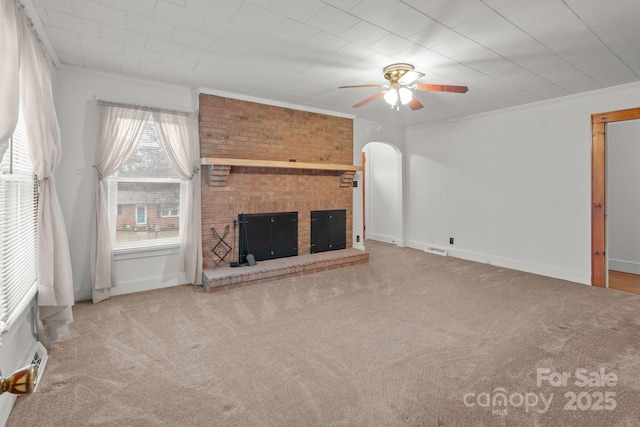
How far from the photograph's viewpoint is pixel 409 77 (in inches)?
136

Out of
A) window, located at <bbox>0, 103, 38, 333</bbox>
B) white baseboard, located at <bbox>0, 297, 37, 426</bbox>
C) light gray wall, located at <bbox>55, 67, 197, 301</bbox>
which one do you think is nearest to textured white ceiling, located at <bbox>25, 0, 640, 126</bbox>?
light gray wall, located at <bbox>55, 67, 197, 301</bbox>

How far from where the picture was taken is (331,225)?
218 inches

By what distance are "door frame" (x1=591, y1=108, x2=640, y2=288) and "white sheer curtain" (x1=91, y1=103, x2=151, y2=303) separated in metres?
5.92

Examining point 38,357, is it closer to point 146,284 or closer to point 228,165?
point 146,284

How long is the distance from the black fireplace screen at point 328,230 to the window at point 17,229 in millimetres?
3537

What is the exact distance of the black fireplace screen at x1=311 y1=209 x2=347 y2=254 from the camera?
5.34 meters

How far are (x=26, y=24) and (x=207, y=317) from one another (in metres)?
2.73

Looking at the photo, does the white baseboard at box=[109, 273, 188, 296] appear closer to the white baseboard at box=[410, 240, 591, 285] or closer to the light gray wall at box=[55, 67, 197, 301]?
the light gray wall at box=[55, 67, 197, 301]

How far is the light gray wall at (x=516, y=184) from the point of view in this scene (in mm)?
4309

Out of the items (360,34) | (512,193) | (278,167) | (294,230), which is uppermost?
(360,34)

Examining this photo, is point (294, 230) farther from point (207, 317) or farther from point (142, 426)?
point (142, 426)

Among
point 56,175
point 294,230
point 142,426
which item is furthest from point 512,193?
point 56,175

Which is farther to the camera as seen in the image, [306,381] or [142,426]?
[306,381]

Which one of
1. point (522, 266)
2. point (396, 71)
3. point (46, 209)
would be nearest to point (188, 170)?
point (46, 209)
